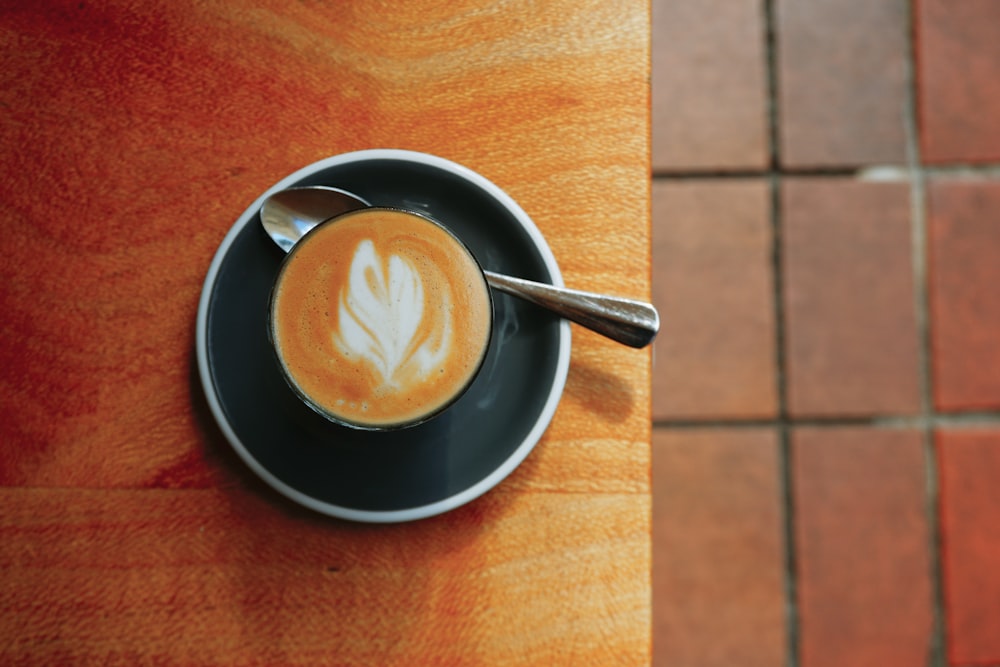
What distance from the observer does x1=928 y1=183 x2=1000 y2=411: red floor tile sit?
3.43 ft

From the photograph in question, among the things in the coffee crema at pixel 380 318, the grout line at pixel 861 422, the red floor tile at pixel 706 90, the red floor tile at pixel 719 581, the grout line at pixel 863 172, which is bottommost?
the red floor tile at pixel 719 581

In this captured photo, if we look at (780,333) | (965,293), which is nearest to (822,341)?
(780,333)

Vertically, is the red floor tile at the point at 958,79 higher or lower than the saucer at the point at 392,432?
higher

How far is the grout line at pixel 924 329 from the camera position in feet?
3.40

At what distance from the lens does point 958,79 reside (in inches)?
41.9

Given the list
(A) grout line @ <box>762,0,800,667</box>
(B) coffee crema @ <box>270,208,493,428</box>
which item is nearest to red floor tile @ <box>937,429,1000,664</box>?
(A) grout line @ <box>762,0,800,667</box>

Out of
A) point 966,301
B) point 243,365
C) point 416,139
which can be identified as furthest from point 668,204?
point 243,365

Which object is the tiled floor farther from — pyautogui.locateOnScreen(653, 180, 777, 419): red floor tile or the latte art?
the latte art

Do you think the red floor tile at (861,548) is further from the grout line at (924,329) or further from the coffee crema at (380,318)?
the coffee crema at (380,318)

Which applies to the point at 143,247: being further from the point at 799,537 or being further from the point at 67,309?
the point at 799,537

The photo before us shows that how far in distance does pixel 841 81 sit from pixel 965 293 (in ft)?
1.07

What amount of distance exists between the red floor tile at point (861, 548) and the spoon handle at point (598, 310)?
0.58m

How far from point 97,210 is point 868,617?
1006 mm

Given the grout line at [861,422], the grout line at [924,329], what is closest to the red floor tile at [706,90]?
the grout line at [924,329]
